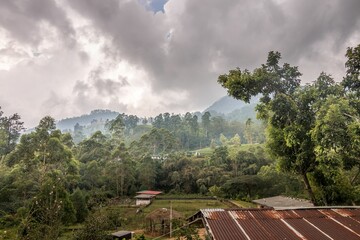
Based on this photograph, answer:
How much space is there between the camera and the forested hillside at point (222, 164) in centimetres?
1109

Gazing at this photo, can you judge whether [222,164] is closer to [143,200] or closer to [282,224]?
[143,200]

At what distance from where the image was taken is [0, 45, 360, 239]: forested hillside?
437 inches

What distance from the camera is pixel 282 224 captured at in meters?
7.65

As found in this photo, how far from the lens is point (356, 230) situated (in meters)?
7.48

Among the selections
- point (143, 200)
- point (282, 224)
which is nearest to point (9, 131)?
point (143, 200)

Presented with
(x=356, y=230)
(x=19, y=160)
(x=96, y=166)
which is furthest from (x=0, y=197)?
(x=356, y=230)

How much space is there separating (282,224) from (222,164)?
40229 mm

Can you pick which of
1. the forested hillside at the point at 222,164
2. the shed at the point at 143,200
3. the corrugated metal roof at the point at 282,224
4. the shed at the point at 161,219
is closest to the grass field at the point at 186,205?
the shed at the point at 143,200

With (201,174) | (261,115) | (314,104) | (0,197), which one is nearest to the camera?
(314,104)

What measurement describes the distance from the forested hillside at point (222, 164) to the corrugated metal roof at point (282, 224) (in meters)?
3.02

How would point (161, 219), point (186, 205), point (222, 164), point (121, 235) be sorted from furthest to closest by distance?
point (222, 164)
point (186, 205)
point (161, 219)
point (121, 235)

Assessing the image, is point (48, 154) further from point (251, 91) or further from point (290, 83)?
point (290, 83)

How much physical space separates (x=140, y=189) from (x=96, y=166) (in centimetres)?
881

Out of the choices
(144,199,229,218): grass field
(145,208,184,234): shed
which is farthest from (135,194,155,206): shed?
(145,208,184,234): shed
